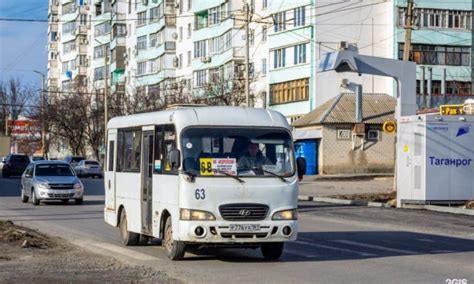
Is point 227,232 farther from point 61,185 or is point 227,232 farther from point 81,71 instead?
point 81,71

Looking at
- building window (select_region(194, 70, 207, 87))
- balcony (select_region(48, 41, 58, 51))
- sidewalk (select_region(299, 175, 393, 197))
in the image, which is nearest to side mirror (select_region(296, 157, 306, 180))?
sidewalk (select_region(299, 175, 393, 197))

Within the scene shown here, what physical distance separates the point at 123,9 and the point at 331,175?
178 feet

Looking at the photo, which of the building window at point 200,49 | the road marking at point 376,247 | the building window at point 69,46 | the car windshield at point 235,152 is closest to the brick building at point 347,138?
the building window at point 200,49

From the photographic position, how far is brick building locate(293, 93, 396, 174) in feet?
207

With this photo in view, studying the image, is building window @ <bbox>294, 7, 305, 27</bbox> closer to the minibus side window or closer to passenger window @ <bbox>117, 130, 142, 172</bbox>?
passenger window @ <bbox>117, 130, 142, 172</bbox>

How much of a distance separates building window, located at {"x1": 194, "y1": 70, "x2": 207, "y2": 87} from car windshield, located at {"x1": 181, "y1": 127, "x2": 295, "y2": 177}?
6563cm

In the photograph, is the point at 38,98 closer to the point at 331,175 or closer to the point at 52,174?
the point at 331,175

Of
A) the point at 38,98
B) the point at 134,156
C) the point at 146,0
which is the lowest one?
the point at 134,156

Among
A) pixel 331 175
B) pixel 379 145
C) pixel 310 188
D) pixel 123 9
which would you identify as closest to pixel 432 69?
pixel 379 145

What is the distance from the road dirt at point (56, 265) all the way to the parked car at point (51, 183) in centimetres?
1320

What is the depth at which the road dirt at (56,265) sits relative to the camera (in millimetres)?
12336

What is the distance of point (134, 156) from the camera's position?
657 inches

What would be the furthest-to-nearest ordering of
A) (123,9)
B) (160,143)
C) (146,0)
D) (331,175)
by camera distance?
(123,9), (146,0), (331,175), (160,143)

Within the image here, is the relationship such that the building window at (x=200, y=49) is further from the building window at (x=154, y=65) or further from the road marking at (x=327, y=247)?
the road marking at (x=327, y=247)
